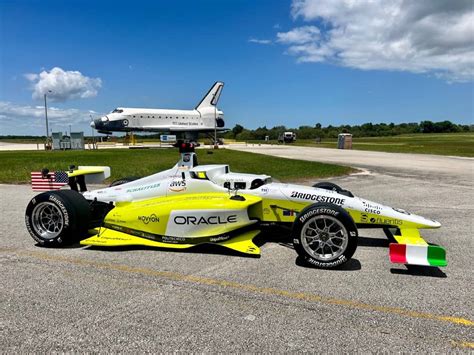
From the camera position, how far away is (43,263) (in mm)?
5375

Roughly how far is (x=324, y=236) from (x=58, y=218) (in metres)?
4.37

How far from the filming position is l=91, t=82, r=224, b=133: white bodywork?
176 feet

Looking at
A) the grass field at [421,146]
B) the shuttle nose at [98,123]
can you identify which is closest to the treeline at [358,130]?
the grass field at [421,146]

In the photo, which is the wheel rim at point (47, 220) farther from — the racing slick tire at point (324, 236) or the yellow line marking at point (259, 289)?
the racing slick tire at point (324, 236)

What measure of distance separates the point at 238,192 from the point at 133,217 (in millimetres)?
1747

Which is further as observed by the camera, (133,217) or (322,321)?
(133,217)

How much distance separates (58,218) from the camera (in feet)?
20.7

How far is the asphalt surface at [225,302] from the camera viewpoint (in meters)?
3.33

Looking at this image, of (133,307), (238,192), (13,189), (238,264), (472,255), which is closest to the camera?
(133,307)

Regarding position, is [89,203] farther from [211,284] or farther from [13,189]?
[13,189]

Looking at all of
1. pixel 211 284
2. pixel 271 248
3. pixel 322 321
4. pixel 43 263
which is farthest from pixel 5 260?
pixel 322 321

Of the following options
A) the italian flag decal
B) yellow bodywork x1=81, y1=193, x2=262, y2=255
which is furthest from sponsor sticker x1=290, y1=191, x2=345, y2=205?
the italian flag decal

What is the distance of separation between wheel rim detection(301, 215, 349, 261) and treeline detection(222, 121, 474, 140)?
5686 inches

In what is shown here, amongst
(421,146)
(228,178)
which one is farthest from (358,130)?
(228,178)
